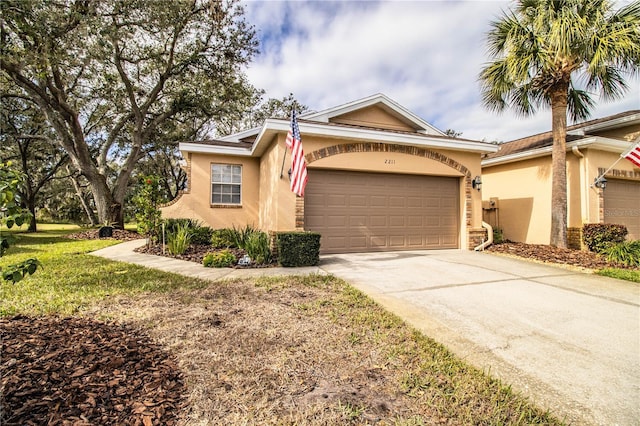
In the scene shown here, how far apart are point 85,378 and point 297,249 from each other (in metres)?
4.76

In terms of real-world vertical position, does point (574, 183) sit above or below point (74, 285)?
above

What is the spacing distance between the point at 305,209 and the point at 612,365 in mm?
6425

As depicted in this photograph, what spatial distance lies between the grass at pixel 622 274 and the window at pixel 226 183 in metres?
10.5

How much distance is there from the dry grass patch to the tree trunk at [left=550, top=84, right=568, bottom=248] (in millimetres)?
7841

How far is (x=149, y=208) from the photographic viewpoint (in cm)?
955

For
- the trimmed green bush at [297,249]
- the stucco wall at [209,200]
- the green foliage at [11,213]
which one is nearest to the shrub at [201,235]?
the stucco wall at [209,200]

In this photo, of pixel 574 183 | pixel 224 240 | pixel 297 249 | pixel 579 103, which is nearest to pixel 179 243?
pixel 224 240

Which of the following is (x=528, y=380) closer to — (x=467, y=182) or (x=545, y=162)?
(x=467, y=182)

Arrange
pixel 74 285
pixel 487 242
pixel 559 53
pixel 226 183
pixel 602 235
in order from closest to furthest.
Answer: pixel 74 285
pixel 559 53
pixel 602 235
pixel 487 242
pixel 226 183

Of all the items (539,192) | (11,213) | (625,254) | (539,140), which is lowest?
(625,254)

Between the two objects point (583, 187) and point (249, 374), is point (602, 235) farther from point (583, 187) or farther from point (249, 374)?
point (249, 374)

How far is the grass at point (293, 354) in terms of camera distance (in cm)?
203

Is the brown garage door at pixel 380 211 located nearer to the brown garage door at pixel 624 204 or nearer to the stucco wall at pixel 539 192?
the stucco wall at pixel 539 192

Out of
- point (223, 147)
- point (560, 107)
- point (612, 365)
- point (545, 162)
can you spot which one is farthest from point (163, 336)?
point (545, 162)
